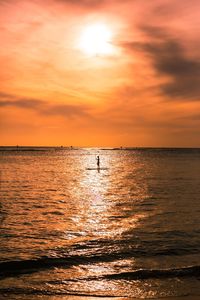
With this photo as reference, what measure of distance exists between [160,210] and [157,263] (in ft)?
51.3

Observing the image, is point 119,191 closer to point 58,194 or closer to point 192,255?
point 58,194

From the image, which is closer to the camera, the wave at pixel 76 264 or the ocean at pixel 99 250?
the ocean at pixel 99 250

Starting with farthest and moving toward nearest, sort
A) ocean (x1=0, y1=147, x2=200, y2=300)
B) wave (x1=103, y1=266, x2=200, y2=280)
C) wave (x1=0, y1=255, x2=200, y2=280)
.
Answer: wave (x1=0, y1=255, x2=200, y2=280)
wave (x1=103, y1=266, x2=200, y2=280)
ocean (x1=0, y1=147, x2=200, y2=300)

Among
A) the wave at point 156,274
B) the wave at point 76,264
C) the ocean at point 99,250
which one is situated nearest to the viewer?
the ocean at point 99,250

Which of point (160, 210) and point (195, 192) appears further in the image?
point (195, 192)

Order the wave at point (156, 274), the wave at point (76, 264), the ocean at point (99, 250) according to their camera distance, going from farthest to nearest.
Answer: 1. the wave at point (76, 264)
2. the wave at point (156, 274)
3. the ocean at point (99, 250)

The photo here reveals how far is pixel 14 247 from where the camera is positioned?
805 inches

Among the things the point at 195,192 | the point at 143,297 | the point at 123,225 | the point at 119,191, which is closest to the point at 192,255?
the point at 143,297

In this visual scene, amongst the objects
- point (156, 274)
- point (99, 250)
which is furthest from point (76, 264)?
point (156, 274)

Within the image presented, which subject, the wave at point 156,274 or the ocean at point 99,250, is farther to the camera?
the wave at point 156,274

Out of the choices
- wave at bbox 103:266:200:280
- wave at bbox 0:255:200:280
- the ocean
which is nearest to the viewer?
the ocean

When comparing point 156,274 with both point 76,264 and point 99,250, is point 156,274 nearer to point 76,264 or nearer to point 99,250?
point 76,264

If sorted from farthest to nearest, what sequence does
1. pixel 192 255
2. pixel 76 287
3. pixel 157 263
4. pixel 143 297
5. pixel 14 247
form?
pixel 14 247, pixel 192 255, pixel 157 263, pixel 76 287, pixel 143 297

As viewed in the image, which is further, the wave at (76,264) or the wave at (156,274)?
the wave at (76,264)
